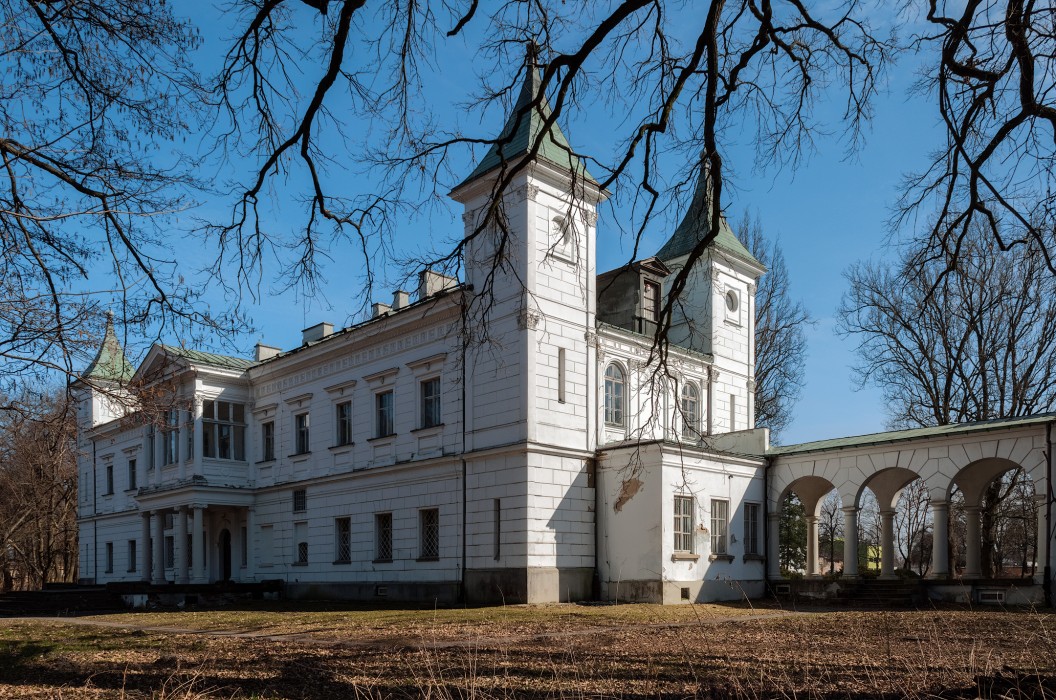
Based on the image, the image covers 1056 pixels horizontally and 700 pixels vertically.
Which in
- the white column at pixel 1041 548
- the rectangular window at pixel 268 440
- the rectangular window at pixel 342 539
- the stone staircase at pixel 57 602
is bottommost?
the stone staircase at pixel 57 602

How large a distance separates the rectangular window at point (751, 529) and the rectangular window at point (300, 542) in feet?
49.8

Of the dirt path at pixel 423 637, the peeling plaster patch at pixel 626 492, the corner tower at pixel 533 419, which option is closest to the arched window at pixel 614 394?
the corner tower at pixel 533 419

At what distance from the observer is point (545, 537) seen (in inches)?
939

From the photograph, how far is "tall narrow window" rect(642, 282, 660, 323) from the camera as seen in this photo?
98.0ft

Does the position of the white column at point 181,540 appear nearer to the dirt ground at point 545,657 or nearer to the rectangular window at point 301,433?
the rectangular window at point 301,433

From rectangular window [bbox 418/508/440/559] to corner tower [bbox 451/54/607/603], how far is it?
6.16ft

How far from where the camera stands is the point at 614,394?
27312 mm

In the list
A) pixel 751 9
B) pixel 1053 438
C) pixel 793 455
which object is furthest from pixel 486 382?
pixel 751 9

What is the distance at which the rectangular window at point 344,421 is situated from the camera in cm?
3036

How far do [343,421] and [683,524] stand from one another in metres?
12.4

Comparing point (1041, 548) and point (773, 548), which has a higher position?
point (1041, 548)

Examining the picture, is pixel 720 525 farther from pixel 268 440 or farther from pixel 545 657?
pixel 268 440

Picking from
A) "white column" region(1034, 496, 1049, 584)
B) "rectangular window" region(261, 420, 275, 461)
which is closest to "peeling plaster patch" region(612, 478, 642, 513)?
"white column" region(1034, 496, 1049, 584)

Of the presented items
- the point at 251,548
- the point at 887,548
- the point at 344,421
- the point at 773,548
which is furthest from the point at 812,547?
the point at 251,548
